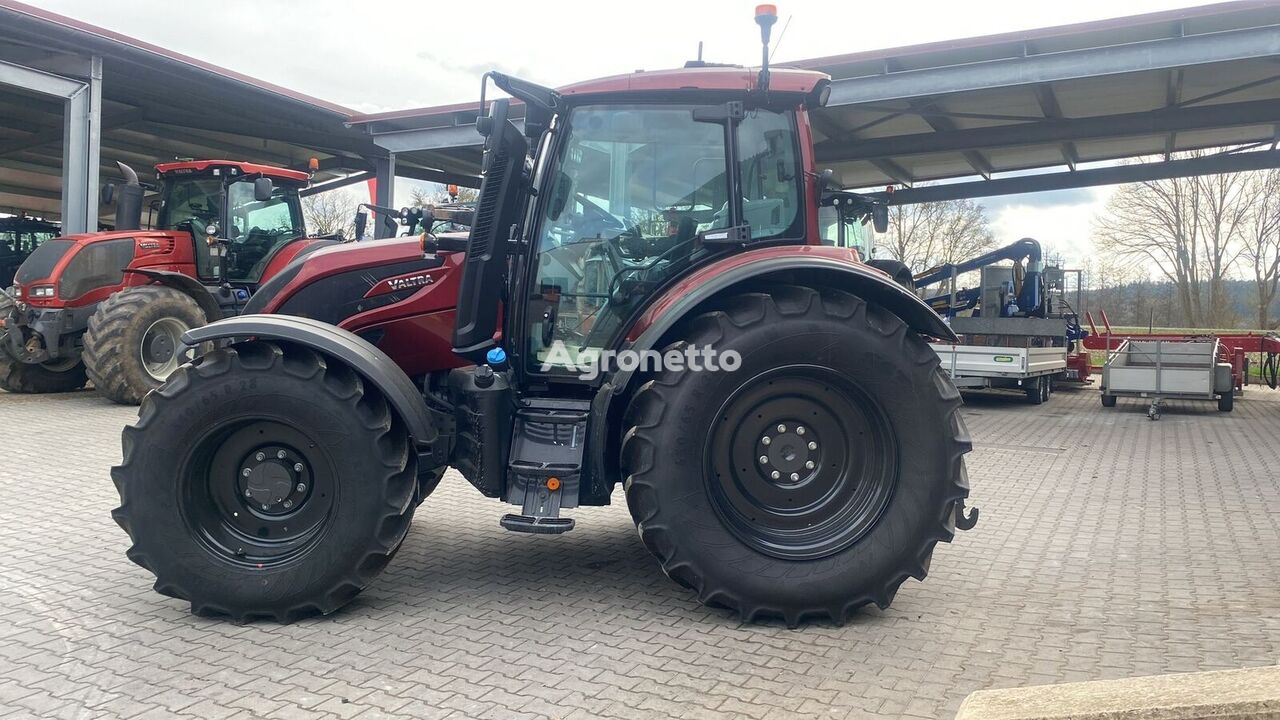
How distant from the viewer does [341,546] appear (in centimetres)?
380

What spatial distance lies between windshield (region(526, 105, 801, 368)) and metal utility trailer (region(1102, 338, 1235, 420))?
1129cm

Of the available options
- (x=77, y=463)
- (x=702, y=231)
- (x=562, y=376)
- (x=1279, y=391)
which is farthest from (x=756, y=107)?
(x=1279, y=391)

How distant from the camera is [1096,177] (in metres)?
18.3

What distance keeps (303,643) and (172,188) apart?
10.4m

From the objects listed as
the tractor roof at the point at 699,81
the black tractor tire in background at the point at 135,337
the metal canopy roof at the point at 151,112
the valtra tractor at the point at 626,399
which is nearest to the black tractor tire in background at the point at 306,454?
the valtra tractor at the point at 626,399

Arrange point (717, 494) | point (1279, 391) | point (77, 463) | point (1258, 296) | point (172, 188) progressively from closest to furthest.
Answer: point (717, 494) < point (77, 463) < point (172, 188) < point (1279, 391) < point (1258, 296)

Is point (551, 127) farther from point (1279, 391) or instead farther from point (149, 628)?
point (1279, 391)

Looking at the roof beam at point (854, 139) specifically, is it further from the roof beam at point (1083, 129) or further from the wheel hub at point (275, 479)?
the wheel hub at point (275, 479)

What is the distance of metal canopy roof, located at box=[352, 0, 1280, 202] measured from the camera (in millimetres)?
10938

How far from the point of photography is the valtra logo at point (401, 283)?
15.5ft

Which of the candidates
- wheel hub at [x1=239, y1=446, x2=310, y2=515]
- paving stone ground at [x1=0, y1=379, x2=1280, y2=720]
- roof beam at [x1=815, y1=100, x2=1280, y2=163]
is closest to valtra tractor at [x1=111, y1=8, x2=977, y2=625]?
wheel hub at [x1=239, y1=446, x2=310, y2=515]

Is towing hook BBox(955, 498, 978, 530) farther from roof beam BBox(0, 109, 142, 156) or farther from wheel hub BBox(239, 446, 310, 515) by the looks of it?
roof beam BBox(0, 109, 142, 156)

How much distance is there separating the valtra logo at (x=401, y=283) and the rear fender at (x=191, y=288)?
7.55 m

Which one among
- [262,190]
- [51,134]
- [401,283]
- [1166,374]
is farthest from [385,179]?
[401,283]
